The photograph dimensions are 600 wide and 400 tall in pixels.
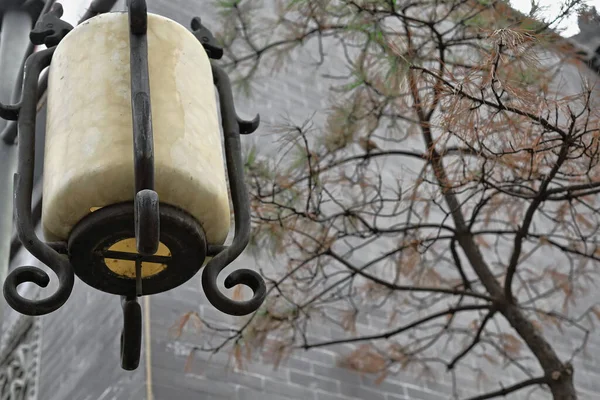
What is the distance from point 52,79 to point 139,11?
0.75 feet

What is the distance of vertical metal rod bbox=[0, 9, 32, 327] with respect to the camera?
8.31 feet

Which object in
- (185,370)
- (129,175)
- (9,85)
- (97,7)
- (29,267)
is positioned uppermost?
(9,85)

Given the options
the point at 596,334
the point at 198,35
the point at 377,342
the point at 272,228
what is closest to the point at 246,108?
the point at 377,342

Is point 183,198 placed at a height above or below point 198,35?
below

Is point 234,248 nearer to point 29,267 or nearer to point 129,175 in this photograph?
point 129,175

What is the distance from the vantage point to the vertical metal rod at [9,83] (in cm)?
253

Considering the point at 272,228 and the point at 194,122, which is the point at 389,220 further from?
the point at 194,122

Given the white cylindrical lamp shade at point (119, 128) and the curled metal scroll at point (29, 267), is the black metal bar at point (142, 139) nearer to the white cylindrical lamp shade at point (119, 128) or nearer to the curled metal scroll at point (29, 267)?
the white cylindrical lamp shade at point (119, 128)

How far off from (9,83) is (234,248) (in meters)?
1.62

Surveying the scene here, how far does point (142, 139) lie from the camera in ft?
4.79

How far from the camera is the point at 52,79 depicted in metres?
1.76

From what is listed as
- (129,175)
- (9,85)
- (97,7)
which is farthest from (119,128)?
(9,85)

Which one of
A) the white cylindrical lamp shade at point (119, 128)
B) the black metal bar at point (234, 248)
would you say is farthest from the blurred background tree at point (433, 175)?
the white cylindrical lamp shade at point (119, 128)

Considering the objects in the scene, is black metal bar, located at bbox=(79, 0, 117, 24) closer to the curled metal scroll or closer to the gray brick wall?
the curled metal scroll
